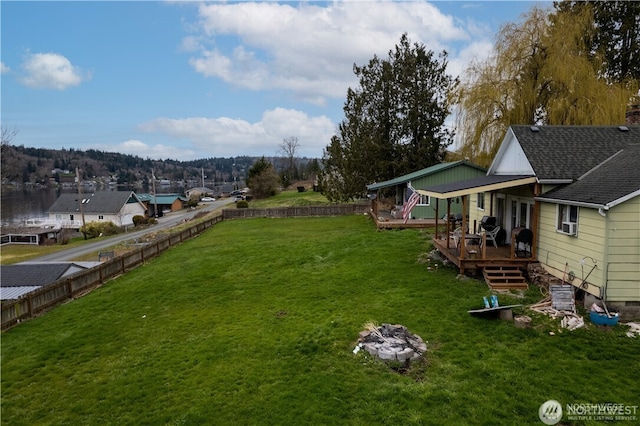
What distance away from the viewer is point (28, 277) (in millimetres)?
17297

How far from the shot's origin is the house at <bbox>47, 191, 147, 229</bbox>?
53.2 m

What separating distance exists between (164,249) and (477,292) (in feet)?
60.2

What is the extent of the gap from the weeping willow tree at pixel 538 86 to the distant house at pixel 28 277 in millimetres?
23652

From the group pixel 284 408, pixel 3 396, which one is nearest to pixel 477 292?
pixel 284 408

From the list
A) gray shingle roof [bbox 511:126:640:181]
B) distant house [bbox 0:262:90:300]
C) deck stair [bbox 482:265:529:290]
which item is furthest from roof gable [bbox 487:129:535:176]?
distant house [bbox 0:262:90:300]

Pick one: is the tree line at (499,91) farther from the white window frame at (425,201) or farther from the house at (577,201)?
the house at (577,201)

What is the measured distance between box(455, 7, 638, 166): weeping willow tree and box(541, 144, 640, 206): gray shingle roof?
8962 mm

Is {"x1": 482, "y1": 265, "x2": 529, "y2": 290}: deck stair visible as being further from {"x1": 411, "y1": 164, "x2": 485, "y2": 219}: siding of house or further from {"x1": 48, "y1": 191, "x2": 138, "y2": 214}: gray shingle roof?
{"x1": 48, "y1": 191, "x2": 138, "y2": 214}: gray shingle roof

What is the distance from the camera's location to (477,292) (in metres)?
11.2

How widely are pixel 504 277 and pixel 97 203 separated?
58.8 m

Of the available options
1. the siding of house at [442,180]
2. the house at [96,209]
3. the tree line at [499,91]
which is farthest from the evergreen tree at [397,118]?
the house at [96,209]

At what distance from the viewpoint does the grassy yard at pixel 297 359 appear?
6465mm

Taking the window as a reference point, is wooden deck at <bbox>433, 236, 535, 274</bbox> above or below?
below

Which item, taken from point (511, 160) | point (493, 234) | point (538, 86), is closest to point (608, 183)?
point (511, 160)
